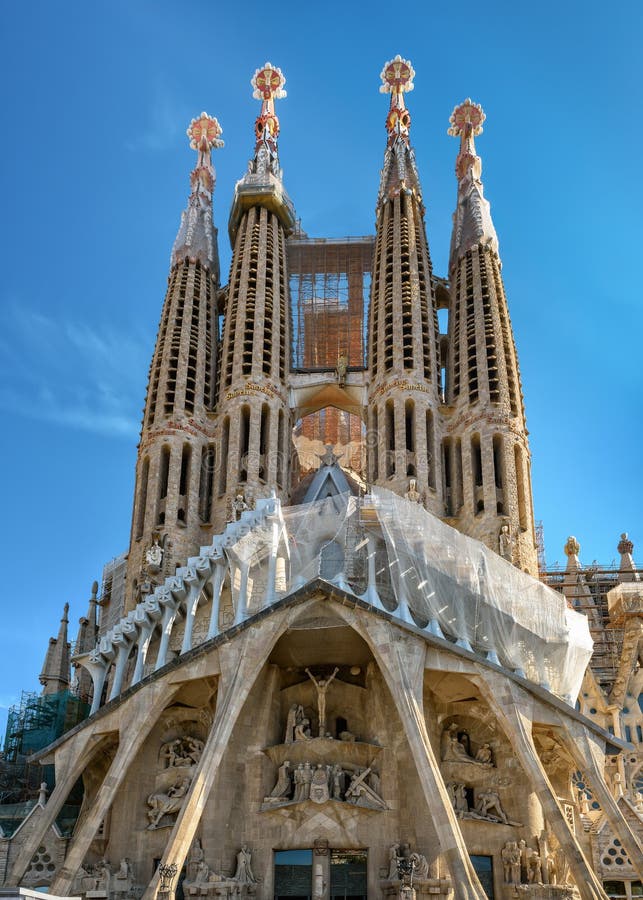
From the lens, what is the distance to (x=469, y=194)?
40875 millimetres

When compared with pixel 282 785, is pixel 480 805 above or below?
below

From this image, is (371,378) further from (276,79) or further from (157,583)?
(276,79)

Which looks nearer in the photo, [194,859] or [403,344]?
[194,859]

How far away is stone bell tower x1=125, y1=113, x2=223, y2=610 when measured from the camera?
3181 cm

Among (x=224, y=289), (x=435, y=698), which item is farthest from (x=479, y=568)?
(x=224, y=289)

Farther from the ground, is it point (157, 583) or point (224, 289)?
point (224, 289)

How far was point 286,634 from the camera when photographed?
26.9 m

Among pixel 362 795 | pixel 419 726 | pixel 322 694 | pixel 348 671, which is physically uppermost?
pixel 348 671

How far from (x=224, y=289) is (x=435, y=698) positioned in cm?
1951

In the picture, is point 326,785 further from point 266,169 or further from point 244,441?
point 266,169

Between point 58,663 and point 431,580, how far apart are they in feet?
68.4

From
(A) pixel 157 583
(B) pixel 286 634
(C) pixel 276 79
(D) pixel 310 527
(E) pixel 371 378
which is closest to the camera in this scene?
(B) pixel 286 634

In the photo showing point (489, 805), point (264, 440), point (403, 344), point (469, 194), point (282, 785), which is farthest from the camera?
point (469, 194)

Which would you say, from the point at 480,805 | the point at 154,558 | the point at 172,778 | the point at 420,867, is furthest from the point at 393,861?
the point at 154,558
